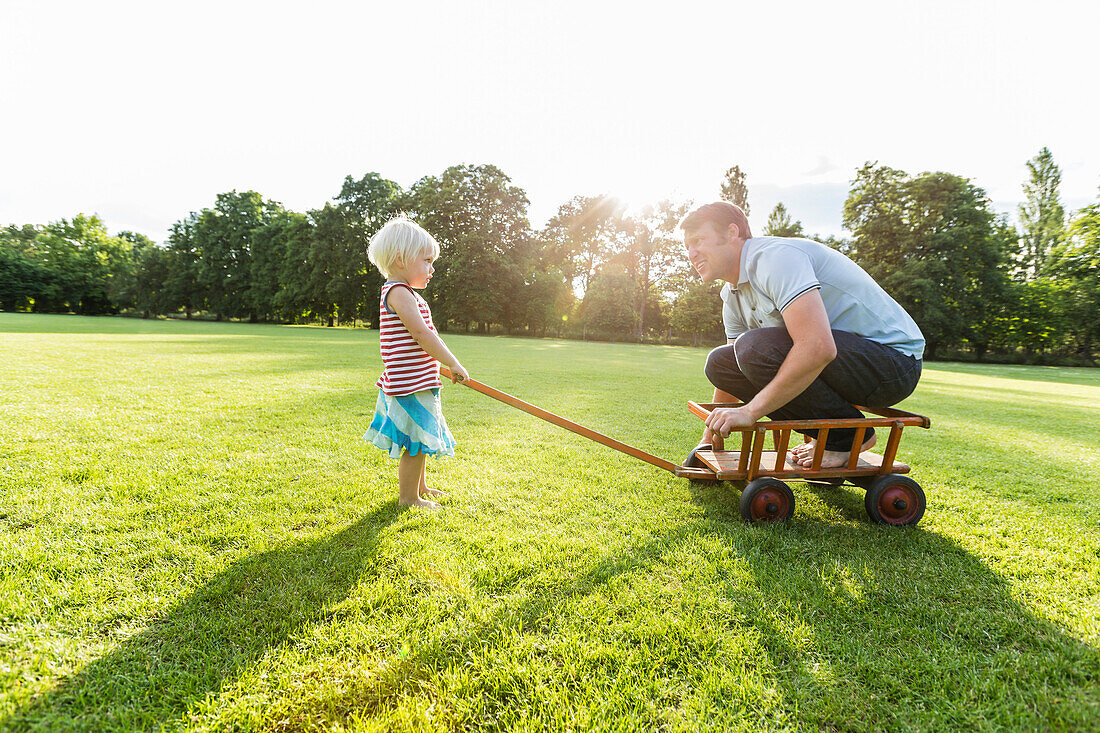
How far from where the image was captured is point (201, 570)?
1976 mm

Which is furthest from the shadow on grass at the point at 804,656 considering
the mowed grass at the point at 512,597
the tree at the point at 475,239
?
the tree at the point at 475,239

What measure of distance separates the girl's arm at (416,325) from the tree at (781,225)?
46.2 meters

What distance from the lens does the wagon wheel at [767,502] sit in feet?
8.36

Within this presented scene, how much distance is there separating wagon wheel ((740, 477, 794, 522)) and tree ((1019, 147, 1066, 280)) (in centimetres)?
5960

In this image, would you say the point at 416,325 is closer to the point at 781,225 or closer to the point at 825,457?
the point at 825,457

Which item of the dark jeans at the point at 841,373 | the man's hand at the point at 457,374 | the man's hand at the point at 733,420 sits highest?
the dark jeans at the point at 841,373

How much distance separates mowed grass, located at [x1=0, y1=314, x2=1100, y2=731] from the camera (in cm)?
136

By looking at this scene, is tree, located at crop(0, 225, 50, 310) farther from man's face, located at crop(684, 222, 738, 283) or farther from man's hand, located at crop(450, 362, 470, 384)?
man's face, located at crop(684, 222, 738, 283)

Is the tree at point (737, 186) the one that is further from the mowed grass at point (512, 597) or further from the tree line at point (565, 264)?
the mowed grass at point (512, 597)

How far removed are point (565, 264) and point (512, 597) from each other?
48.6 m

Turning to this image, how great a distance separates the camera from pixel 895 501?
8.55 feet

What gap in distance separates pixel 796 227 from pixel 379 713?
1951 inches

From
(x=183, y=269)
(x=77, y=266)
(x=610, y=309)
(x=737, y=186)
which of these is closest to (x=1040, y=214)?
(x=737, y=186)

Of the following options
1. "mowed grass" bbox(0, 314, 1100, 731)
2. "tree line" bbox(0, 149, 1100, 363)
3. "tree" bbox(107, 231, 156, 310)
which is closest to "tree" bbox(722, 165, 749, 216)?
"tree line" bbox(0, 149, 1100, 363)
